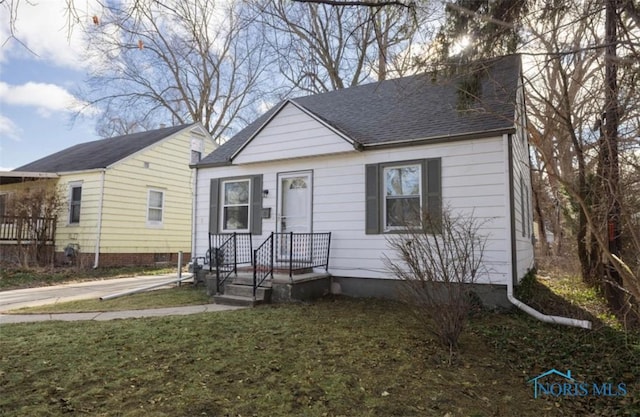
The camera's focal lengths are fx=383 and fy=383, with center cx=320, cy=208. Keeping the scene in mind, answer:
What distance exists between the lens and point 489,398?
323cm

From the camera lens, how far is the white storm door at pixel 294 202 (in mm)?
8250

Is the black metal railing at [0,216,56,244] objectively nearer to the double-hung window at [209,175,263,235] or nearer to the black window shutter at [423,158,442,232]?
the double-hung window at [209,175,263,235]

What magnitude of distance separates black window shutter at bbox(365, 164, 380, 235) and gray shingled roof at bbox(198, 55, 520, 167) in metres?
0.55

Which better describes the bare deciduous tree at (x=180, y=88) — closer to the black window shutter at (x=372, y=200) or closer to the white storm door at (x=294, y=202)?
the white storm door at (x=294, y=202)

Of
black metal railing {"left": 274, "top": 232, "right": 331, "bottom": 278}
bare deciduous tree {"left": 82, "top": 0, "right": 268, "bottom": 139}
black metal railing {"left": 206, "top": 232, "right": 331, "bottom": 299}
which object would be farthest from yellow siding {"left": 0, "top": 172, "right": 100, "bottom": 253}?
black metal railing {"left": 274, "top": 232, "right": 331, "bottom": 278}

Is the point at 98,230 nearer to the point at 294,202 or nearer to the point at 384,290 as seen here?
the point at 294,202

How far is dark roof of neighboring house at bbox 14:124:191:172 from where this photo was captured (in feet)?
43.3

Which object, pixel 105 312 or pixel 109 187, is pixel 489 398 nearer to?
pixel 105 312

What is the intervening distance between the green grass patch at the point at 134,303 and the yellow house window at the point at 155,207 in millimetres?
6025

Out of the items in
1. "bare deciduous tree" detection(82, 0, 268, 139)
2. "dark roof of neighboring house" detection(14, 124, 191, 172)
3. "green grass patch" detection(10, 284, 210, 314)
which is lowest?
"green grass patch" detection(10, 284, 210, 314)

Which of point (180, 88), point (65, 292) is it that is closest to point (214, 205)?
point (65, 292)

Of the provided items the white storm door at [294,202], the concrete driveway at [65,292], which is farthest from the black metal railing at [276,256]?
the concrete driveway at [65,292]

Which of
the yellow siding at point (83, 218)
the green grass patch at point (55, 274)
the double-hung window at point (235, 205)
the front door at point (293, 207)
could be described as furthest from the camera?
the yellow siding at point (83, 218)

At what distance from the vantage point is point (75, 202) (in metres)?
13.0
